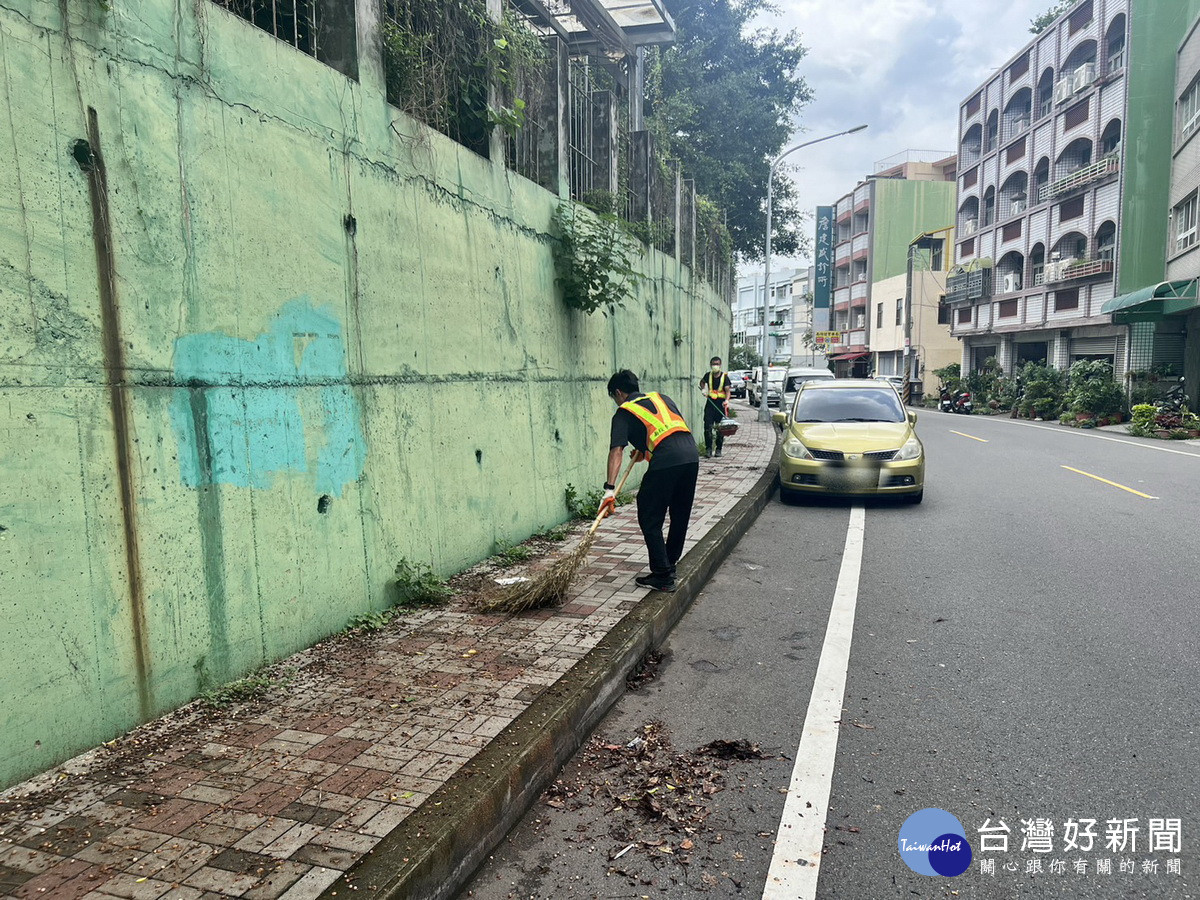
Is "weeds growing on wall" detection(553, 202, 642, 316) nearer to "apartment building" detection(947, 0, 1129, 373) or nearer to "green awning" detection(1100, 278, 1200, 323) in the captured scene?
"green awning" detection(1100, 278, 1200, 323)

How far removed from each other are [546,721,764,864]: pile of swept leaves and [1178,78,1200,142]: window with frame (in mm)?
28429

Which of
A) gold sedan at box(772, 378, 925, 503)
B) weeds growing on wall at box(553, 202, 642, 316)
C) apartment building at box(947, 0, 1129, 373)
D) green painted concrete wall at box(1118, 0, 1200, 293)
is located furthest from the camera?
apartment building at box(947, 0, 1129, 373)

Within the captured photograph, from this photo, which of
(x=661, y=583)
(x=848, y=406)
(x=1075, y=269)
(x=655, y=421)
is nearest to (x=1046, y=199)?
(x=1075, y=269)

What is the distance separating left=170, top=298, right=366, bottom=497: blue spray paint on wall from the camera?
3707mm

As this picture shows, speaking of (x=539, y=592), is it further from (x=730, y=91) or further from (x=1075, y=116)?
(x=1075, y=116)

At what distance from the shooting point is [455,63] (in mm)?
6262

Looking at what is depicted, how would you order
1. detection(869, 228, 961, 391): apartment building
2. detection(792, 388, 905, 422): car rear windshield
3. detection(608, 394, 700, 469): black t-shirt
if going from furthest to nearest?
1. detection(869, 228, 961, 391): apartment building
2. detection(792, 388, 905, 422): car rear windshield
3. detection(608, 394, 700, 469): black t-shirt

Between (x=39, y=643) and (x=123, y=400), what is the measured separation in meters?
0.97

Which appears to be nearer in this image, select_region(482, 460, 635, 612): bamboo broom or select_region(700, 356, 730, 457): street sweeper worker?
select_region(482, 460, 635, 612): bamboo broom

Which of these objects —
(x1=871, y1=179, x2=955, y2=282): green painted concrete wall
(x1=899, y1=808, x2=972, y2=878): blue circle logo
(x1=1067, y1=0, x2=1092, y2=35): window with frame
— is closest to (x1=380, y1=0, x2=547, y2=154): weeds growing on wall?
(x1=899, y1=808, x2=972, y2=878): blue circle logo

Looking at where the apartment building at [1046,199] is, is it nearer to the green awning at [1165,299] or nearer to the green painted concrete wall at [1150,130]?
the green painted concrete wall at [1150,130]

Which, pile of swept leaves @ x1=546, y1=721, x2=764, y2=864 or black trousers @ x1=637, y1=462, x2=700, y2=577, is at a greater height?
black trousers @ x1=637, y1=462, x2=700, y2=577

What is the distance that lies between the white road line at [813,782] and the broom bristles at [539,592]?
1690mm

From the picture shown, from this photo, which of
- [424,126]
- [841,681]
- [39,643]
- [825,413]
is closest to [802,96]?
[825,413]
